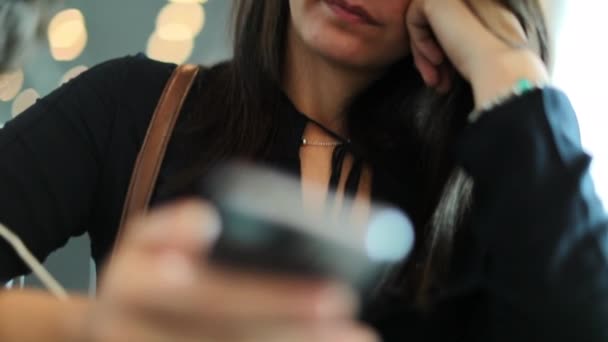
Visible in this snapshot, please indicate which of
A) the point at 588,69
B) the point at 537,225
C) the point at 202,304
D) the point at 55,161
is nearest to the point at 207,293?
the point at 202,304

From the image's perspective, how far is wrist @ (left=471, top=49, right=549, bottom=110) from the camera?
580mm

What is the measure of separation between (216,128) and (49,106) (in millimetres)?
159

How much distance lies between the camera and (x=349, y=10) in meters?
0.66

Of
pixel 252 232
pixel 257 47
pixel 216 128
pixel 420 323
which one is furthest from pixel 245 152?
pixel 252 232

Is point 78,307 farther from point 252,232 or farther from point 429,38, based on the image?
point 429,38

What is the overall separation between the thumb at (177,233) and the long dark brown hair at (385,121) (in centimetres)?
43

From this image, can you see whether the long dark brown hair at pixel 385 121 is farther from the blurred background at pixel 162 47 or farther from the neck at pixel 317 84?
the blurred background at pixel 162 47

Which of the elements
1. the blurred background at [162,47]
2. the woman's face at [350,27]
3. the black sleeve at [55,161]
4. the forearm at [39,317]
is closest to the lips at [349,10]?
the woman's face at [350,27]

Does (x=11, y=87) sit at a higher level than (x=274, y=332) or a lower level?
lower

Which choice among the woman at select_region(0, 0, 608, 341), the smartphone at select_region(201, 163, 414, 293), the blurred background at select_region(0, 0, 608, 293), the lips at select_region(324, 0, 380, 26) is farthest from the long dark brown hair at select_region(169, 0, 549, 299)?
the smartphone at select_region(201, 163, 414, 293)

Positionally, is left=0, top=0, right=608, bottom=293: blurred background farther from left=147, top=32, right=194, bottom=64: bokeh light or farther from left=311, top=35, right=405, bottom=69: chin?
left=311, top=35, right=405, bottom=69: chin

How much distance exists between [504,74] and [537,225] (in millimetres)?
154

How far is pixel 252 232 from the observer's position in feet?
0.67

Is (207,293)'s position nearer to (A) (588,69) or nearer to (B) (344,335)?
(B) (344,335)
